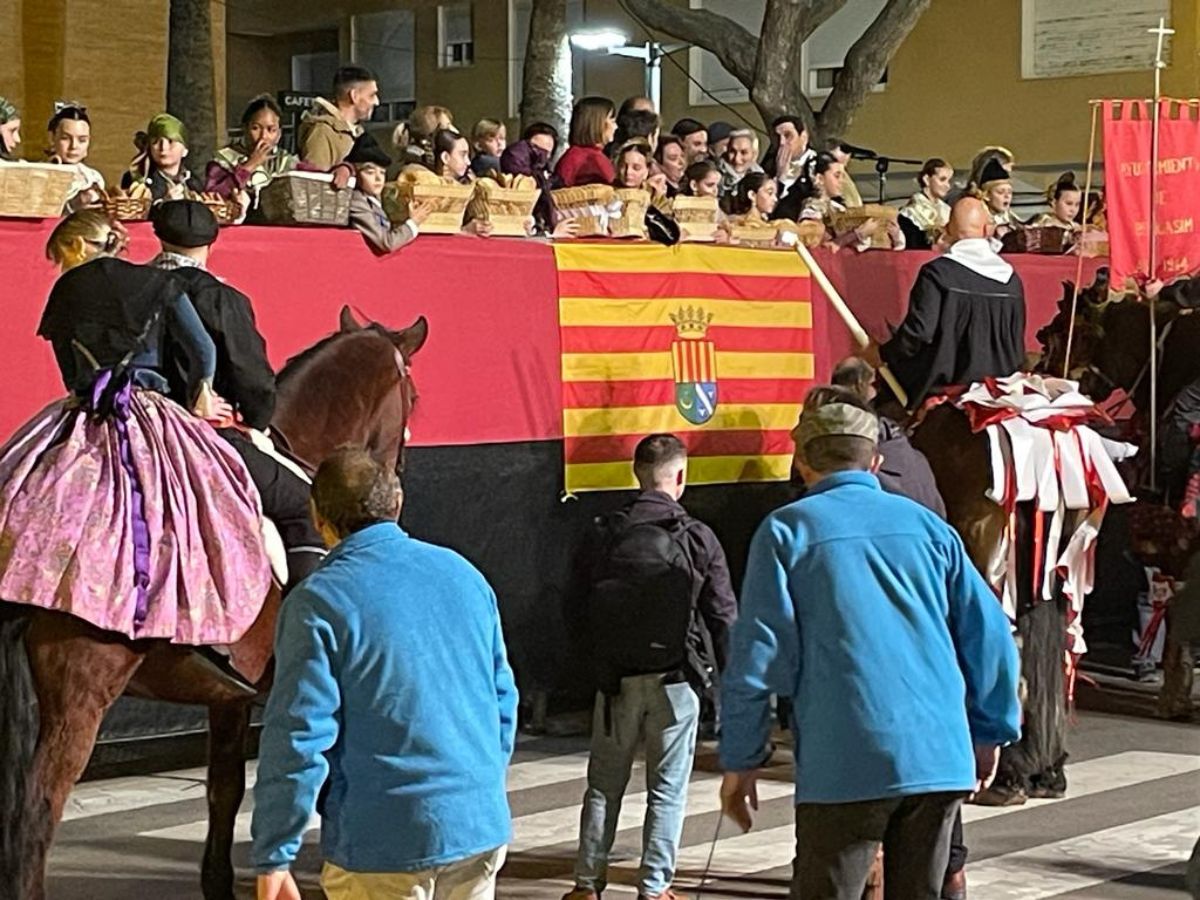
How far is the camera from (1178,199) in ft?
41.3

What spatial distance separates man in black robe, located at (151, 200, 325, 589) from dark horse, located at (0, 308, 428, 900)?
1.04ft

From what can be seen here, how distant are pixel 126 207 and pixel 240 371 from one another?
2127 mm

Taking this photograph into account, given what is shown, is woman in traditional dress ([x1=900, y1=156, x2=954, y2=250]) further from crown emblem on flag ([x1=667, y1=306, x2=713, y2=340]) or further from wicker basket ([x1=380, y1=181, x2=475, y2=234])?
wicker basket ([x1=380, y1=181, x2=475, y2=234])

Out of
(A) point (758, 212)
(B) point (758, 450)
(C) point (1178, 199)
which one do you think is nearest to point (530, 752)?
(B) point (758, 450)

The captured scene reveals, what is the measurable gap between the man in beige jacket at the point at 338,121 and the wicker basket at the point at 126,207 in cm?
216

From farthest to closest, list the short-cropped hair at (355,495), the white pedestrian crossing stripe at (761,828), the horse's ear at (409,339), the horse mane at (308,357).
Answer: the horse's ear at (409,339) → the horse mane at (308,357) → the white pedestrian crossing stripe at (761,828) → the short-cropped hair at (355,495)

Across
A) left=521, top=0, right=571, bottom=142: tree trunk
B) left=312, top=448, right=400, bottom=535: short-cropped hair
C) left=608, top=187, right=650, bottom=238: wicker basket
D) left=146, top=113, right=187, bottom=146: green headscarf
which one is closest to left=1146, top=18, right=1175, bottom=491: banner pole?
left=608, top=187, right=650, bottom=238: wicker basket

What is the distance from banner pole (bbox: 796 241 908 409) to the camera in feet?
35.7

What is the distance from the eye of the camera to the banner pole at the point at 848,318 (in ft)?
35.7

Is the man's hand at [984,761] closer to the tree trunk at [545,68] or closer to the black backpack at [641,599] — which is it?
the black backpack at [641,599]

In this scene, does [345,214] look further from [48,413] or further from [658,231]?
[48,413]

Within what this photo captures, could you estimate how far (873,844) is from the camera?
5.70 m

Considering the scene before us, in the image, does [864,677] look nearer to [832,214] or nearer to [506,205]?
[506,205]

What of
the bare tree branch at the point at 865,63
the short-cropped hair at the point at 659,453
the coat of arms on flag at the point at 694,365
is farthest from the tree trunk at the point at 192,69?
the short-cropped hair at the point at 659,453
